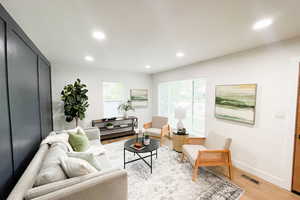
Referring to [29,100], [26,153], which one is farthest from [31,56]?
[26,153]

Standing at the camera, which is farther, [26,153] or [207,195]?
[207,195]

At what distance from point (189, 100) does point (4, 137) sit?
3.74 m

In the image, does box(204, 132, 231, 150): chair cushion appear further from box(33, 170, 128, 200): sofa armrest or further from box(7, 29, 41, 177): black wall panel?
box(7, 29, 41, 177): black wall panel

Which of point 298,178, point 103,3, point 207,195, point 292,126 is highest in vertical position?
point 103,3

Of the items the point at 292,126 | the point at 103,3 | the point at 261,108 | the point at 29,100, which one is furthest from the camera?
the point at 261,108

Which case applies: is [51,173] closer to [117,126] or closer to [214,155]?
[214,155]

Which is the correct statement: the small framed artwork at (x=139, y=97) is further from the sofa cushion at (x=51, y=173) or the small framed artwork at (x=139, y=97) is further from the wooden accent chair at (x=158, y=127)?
the sofa cushion at (x=51, y=173)

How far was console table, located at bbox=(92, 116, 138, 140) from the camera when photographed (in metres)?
4.07

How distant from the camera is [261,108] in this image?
2184mm

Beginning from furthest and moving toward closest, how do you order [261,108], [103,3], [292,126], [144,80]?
[144,80] < [261,108] < [292,126] < [103,3]

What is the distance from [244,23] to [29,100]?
3038mm

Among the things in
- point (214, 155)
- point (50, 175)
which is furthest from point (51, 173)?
point (214, 155)

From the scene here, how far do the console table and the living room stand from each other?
0.70 metres

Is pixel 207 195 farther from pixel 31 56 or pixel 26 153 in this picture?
pixel 31 56
